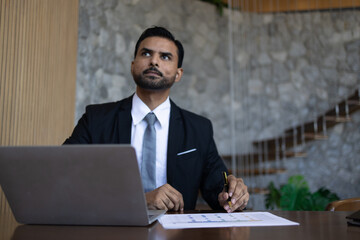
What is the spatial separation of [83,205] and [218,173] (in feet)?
3.41

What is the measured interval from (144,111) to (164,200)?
0.72 m

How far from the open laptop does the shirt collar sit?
1003 millimetres

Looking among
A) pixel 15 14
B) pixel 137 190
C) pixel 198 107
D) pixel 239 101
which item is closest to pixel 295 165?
pixel 239 101

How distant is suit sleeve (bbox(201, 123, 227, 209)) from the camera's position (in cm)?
161

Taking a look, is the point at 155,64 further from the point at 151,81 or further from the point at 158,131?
the point at 158,131

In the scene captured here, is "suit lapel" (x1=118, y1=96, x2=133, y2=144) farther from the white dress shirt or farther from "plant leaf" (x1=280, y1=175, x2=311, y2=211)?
"plant leaf" (x1=280, y1=175, x2=311, y2=211)

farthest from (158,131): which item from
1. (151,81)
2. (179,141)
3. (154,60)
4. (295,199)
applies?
(295,199)

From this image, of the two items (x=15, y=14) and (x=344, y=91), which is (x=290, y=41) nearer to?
(x=344, y=91)

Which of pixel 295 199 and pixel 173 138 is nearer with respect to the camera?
pixel 173 138

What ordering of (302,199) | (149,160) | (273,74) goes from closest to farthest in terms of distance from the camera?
(149,160)
(302,199)
(273,74)

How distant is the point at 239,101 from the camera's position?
5781 mm

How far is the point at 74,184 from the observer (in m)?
0.75

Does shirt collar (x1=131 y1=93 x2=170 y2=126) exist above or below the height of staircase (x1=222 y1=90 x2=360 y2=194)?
above

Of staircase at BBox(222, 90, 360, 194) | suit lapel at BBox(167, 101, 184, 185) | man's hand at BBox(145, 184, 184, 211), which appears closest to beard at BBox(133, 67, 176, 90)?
suit lapel at BBox(167, 101, 184, 185)
